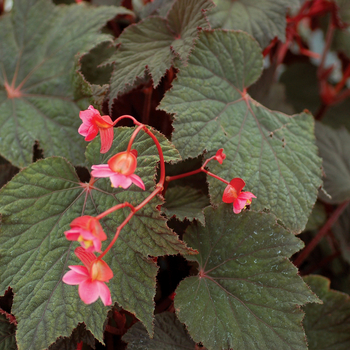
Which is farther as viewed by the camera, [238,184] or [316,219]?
[316,219]

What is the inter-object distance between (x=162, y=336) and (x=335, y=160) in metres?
0.80

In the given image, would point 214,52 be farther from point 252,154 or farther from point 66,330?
point 66,330

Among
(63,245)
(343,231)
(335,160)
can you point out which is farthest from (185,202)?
(343,231)

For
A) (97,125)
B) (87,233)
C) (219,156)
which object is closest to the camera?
(87,233)

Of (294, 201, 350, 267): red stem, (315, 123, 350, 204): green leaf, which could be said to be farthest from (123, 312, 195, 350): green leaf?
(315, 123, 350, 204): green leaf

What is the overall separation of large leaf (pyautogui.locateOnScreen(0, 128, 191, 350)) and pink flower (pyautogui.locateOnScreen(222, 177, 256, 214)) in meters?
0.11

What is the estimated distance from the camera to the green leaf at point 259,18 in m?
0.81

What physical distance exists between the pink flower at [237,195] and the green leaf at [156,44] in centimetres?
24

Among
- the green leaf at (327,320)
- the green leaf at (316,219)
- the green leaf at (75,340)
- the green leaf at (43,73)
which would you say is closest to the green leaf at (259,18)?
the green leaf at (43,73)

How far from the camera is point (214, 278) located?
0.65m

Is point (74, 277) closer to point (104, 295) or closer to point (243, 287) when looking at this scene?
point (104, 295)

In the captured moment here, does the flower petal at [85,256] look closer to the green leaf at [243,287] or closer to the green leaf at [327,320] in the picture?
the green leaf at [243,287]

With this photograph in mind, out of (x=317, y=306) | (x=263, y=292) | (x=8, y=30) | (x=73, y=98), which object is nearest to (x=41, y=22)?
(x=8, y=30)

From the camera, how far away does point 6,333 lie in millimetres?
644
